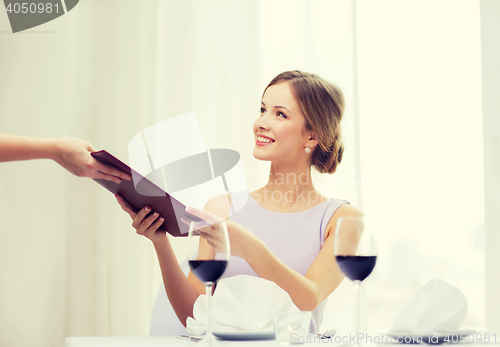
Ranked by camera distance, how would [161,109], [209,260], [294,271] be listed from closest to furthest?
[209,260] → [294,271] → [161,109]

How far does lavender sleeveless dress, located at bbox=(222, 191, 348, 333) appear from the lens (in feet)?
4.48

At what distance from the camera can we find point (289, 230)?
1438 mm

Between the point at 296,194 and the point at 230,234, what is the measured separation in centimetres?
65

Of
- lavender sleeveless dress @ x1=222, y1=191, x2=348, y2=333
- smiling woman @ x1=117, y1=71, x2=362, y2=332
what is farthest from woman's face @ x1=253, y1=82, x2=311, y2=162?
lavender sleeveless dress @ x1=222, y1=191, x2=348, y2=333

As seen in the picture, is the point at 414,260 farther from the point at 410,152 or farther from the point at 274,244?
the point at 274,244

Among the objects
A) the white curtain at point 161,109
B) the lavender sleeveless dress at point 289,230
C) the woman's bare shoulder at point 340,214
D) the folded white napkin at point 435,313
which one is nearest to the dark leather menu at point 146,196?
the folded white napkin at point 435,313

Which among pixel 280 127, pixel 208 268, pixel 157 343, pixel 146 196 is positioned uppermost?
pixel 280 127

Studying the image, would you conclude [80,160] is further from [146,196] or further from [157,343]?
[157,343]

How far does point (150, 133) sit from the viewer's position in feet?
6.28

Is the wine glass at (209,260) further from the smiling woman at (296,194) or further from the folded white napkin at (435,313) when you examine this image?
the smiling woman at (296,194)

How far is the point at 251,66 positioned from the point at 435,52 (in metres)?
0.78

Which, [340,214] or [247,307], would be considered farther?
[340,214]

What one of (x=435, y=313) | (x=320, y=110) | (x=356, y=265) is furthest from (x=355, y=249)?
(x=320, y=110)

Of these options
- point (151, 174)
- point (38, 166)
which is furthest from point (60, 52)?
point (151, 174)
